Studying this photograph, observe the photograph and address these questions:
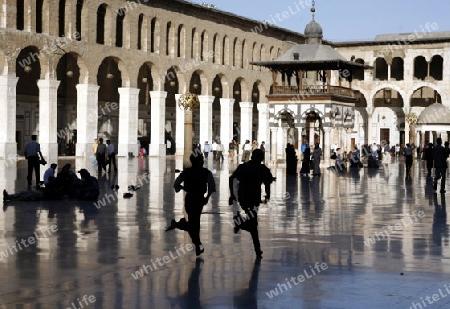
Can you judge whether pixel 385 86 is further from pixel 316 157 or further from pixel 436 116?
pixel 316 157

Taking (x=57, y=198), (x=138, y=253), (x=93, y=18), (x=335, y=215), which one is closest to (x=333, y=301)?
(x=138, y=253)

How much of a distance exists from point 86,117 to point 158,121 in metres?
6.37

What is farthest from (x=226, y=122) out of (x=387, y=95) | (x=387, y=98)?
(x=387, y=95)

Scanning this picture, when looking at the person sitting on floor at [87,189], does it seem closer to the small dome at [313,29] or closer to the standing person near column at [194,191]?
the standing person near column at [194,191]

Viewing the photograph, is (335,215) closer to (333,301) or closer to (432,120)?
(333,301)

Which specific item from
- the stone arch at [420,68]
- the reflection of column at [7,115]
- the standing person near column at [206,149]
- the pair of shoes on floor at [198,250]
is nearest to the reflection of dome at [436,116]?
the stone arch at [420,68]

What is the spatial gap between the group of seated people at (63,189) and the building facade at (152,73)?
1913cm

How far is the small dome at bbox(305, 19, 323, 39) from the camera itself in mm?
41469

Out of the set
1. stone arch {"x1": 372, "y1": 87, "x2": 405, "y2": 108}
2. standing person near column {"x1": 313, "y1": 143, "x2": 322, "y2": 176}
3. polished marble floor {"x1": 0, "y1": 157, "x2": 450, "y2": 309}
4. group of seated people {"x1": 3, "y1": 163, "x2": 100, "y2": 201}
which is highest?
stone arch {"x1": 372, "y1": 87, "x2": 405, "y2": 108}

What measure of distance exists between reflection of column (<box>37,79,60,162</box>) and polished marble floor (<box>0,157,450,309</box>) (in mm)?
21296

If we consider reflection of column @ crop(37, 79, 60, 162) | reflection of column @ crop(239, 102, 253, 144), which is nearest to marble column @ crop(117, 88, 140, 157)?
reflection of column @ crop(37, 79, 60, 162)

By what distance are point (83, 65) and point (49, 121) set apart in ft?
11.7

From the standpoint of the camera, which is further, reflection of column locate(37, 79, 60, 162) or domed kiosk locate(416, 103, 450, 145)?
domed kiosk locate(416, 103, 450, 145)

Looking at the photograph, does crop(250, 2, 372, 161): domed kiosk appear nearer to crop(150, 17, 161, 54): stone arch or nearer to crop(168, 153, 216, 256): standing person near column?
crop(150, 17, 161, 54): stone arch
